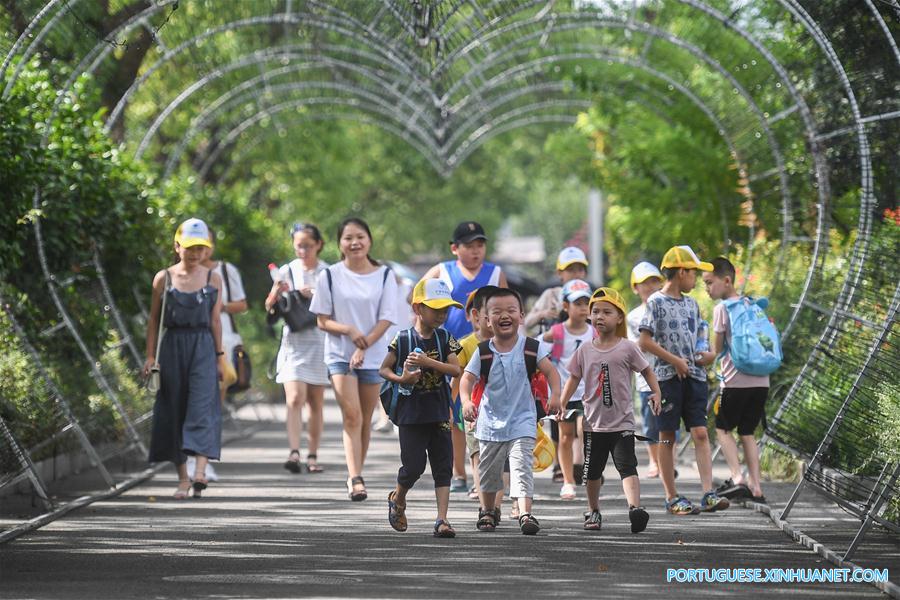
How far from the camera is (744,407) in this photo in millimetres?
11422

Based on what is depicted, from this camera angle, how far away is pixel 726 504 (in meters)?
10.9

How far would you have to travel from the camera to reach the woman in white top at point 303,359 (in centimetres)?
1397

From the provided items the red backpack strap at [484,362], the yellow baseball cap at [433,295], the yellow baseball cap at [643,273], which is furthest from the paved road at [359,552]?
the yellow baseball cap at [643,273]

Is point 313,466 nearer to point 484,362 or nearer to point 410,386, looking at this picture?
point 410,386

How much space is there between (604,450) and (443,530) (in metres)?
1.15

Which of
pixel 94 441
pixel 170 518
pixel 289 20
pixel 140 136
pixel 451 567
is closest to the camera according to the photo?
pixel 451 567

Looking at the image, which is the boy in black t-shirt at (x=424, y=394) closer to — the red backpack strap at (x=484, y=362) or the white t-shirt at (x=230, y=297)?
the red backpack strap at (x=484, y=362)

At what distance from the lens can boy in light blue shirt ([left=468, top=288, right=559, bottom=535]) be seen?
31.2 ft

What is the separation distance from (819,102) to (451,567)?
861 cm

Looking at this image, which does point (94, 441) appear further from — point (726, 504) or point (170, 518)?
point (726, 504)

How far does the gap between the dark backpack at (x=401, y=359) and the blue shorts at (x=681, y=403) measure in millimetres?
1881

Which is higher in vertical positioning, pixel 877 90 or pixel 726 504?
pixel 877 90

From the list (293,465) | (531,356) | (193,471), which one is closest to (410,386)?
(531,356)

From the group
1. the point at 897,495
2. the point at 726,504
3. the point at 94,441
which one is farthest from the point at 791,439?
the point at 94,441
